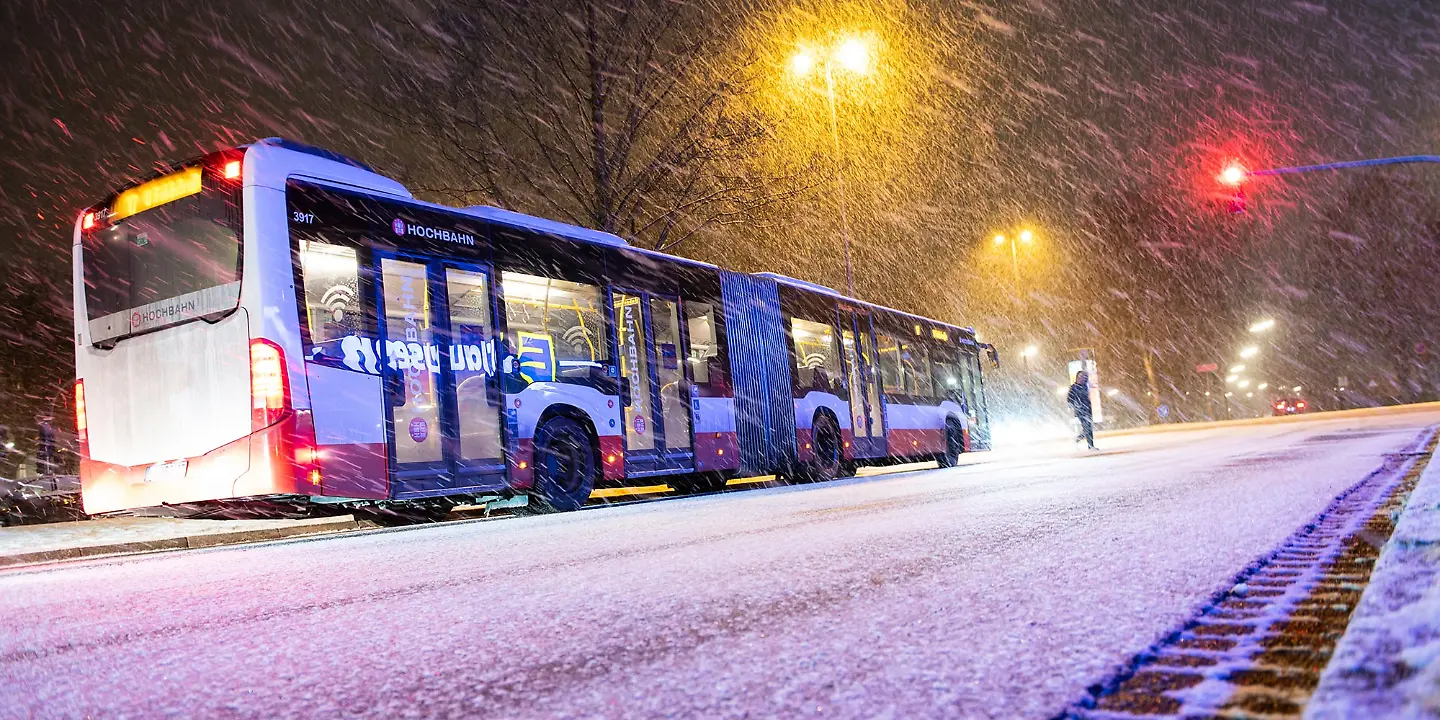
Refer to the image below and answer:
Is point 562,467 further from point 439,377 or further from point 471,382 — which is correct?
point 439,377

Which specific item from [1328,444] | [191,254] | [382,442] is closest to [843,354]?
[1328,444]

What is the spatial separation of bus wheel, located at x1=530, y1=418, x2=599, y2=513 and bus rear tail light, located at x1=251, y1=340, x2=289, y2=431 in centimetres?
325

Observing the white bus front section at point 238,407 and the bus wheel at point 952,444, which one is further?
the bus wheel at point 952,444

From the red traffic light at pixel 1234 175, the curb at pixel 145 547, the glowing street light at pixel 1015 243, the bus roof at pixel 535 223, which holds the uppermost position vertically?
the glowing street light at pixel 1015 243

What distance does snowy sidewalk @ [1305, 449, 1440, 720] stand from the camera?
173cm

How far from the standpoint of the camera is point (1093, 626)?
2.75 m

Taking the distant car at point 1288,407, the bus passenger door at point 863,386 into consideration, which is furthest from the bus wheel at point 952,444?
the distant car at point 1288,407

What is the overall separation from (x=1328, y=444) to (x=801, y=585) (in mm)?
12993

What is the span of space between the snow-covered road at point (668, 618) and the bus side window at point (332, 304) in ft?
10.4

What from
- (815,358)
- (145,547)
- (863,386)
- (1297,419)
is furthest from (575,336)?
(1297,419)

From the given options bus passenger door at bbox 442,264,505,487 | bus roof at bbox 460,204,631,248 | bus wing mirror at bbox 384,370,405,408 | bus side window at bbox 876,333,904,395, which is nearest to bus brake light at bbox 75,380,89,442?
bus wing mirror at bbox 384,370,405,408

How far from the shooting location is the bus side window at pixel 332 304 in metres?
9.80

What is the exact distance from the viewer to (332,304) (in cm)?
1002

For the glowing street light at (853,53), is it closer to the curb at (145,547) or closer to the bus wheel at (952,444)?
the bus wheel at (952,444)
